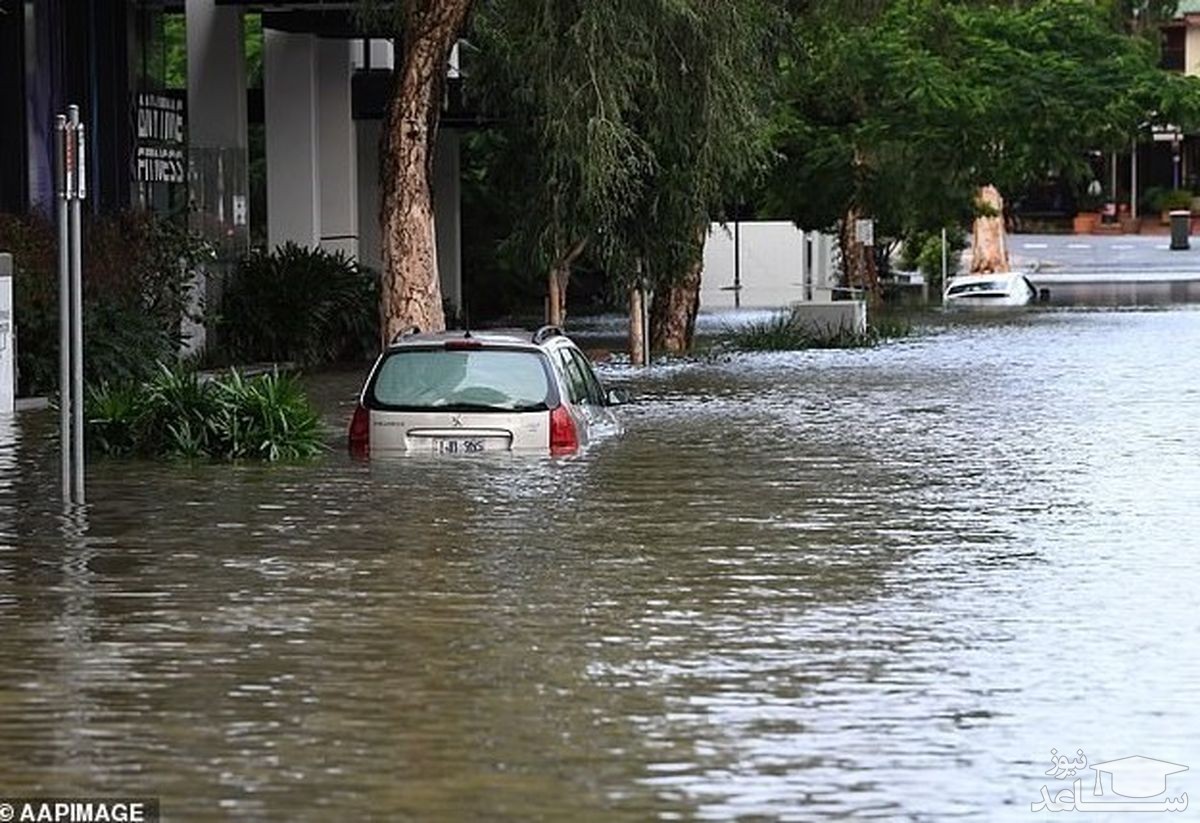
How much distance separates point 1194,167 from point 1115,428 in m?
92.5

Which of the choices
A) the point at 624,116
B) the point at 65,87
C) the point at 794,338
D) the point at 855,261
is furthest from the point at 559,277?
the point at 855,261

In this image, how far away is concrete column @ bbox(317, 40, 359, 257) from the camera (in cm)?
4722

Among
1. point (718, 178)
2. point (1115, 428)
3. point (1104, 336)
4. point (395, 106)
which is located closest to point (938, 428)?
point (1115, 428)

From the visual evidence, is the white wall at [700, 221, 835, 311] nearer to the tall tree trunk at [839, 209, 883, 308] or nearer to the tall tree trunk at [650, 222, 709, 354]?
the tall tree trunk at [839, 209, 883, 308]

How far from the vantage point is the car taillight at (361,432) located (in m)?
21.2

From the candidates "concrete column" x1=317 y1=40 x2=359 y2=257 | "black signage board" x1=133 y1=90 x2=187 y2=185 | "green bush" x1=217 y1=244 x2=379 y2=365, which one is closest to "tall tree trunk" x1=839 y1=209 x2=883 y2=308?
"concrete column" x1=317 y1=40 x2=359 y2=257

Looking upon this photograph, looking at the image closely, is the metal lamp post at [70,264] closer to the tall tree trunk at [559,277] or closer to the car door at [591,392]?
the car door at [591,392]

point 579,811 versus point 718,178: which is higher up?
point 718,178

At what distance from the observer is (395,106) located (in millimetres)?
28781

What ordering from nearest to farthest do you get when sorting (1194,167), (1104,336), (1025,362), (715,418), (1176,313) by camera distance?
(715,418)
(1025,362)
(1104,336)
(1176,313)
(1194,167)

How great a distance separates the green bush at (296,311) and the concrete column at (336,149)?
6945 millimetres

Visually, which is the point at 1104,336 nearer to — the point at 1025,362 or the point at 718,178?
the point at 1025,362

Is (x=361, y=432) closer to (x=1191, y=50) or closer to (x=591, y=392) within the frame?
(x=591, y=392)

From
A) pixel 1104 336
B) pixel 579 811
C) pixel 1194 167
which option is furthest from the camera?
pixel 1194 167
